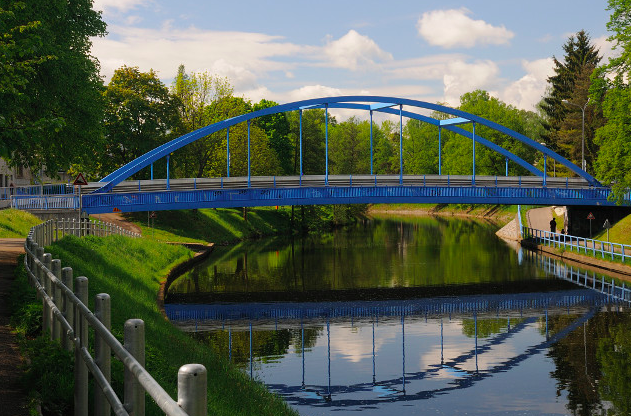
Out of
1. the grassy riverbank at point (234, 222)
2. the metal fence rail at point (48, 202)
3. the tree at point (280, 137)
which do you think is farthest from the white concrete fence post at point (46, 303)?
the tree at point (280, 137)

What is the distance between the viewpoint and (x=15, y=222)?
39.8 m

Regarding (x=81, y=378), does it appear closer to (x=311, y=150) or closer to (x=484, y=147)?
(x=311, y=150)

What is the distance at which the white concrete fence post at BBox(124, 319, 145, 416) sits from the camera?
502 cm

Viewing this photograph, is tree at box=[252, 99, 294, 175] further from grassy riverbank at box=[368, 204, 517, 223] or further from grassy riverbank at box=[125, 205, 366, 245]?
grassy riverbank at box=[368, 204, 517, 223]

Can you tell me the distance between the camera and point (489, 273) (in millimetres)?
40938

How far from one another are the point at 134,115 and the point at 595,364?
45.9 meters

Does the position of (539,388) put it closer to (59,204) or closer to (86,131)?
(86,131)

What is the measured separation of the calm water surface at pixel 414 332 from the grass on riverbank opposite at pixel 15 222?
896cm

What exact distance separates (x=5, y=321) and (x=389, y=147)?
136105mm

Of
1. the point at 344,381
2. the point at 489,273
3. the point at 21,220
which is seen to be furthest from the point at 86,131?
the point at 489,273

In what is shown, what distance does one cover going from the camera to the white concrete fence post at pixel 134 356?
5020 mm

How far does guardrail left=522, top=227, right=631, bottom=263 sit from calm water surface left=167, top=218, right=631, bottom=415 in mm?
2897

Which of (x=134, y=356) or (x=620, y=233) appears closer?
(x=134, y=356)

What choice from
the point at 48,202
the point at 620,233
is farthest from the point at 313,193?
the point at 620,233
